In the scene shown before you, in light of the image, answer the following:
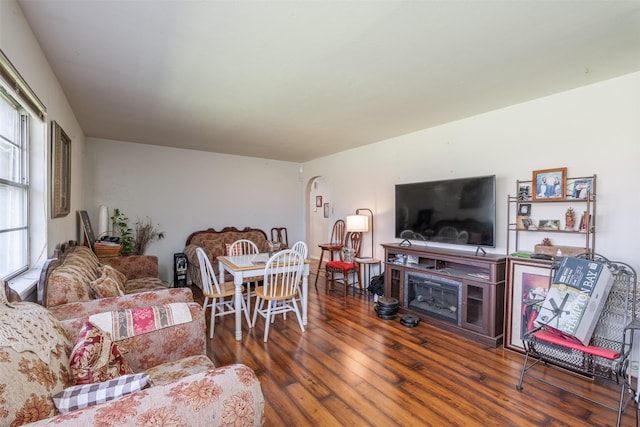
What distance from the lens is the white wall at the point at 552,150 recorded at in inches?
96.9

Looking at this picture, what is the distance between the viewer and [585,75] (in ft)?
8.07

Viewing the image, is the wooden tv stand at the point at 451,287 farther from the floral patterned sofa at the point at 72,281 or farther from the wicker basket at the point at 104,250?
the wicker basket at the point at 104,250

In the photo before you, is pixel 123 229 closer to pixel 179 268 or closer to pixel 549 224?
pixel 179 268

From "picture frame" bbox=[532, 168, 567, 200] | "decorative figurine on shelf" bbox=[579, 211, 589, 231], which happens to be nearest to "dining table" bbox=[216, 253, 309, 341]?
"picture frame" bbox=[532, 168, 567, 200]

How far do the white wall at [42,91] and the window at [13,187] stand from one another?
0.34 ft

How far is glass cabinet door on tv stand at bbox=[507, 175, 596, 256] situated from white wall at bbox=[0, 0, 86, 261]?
395 cm

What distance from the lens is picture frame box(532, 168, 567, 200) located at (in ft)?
9.02

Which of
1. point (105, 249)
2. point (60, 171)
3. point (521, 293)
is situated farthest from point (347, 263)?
point (60, 171)

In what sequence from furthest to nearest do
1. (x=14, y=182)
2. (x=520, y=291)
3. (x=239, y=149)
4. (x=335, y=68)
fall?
1. (x=239, y=149)
2. (x=520, y=291)
3. (x=335, y=68)
4. (x=14, y=182)

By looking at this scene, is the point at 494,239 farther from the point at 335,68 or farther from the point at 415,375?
the point at 335,68

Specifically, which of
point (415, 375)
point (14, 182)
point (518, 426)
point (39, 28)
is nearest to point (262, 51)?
point (39, 28)

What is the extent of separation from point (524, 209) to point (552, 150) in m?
Result: 0.61

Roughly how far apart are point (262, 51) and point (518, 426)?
2.93 meters

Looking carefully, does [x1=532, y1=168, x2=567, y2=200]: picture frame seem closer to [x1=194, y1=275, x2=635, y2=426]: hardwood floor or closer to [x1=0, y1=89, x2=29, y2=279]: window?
[x1=194, y1=275, x2=635, y2=426]: hardwood floor
